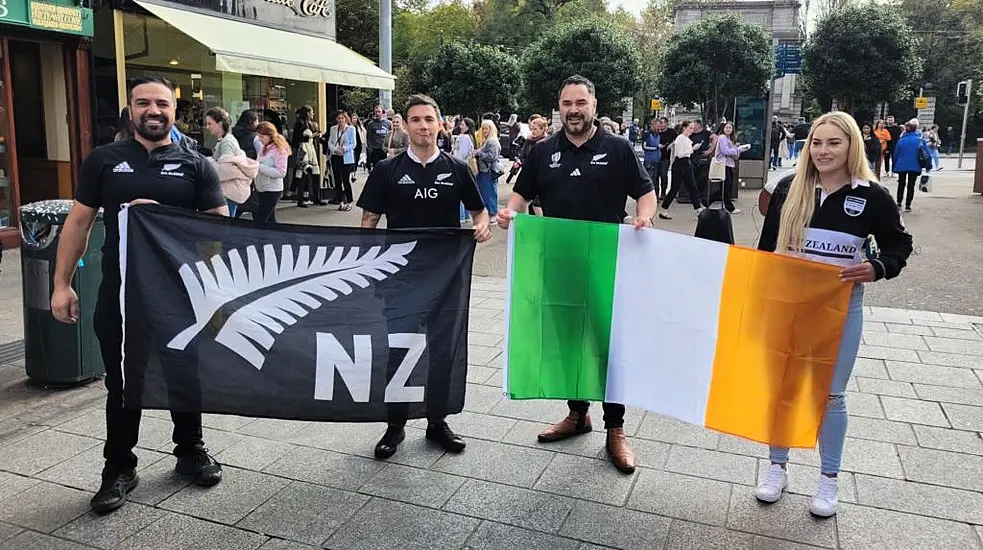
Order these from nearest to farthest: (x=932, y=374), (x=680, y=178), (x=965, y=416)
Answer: (x=965, y=416), (x=932, y=374), (x=680, y=178)

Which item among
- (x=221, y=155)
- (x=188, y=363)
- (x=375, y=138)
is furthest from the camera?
(x=375, y=138)

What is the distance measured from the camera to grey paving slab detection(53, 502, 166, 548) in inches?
134

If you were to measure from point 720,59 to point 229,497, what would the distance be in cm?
2485

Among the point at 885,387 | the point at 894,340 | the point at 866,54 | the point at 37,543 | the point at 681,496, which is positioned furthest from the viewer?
the point at 866,54

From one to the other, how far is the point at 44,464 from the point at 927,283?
899 centimetres

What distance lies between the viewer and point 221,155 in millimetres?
8930

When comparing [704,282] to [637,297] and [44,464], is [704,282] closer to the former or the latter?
[637,297]

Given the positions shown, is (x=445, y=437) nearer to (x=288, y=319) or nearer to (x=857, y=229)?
(x=288, y=319)

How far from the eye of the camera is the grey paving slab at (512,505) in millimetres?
3600

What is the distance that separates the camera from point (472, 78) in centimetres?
2814

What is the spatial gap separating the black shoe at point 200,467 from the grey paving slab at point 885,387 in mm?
4175

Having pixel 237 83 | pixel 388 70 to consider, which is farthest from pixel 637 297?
pixel 388 70

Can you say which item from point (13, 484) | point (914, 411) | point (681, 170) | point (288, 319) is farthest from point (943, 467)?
point (681, 170)

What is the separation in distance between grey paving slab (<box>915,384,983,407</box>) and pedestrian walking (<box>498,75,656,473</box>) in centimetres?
242
